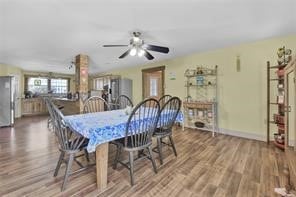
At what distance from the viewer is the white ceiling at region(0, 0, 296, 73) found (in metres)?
2.29

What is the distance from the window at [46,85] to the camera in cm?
841

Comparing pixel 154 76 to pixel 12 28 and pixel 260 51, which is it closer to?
pixel 260 51

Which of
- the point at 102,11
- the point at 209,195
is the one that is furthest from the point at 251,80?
the point at 102,11

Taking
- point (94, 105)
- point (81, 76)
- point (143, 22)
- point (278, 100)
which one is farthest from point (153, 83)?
point (278, 100)

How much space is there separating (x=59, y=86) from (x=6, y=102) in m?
4.02

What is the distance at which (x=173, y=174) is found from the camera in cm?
227

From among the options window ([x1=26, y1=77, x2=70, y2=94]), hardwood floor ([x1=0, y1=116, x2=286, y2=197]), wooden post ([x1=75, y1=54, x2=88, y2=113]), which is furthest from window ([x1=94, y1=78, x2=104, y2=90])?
hardwood floor ([x1=0, y1=116, x2=286, y2=197])

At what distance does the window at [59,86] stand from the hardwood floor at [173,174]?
6.23 meters

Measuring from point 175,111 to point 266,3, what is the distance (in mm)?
1935

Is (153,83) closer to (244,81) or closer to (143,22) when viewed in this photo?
(244,81)

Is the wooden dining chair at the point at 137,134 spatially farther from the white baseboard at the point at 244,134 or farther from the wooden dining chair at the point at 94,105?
the white baseboard at the point at 244,134

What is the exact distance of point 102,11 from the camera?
2.45 meters

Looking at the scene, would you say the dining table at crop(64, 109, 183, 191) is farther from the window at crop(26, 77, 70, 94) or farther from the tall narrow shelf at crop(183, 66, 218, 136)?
the window at crop(26, 77, 70, 94)

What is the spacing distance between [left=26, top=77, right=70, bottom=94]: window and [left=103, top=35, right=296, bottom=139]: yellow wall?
7.40 m
